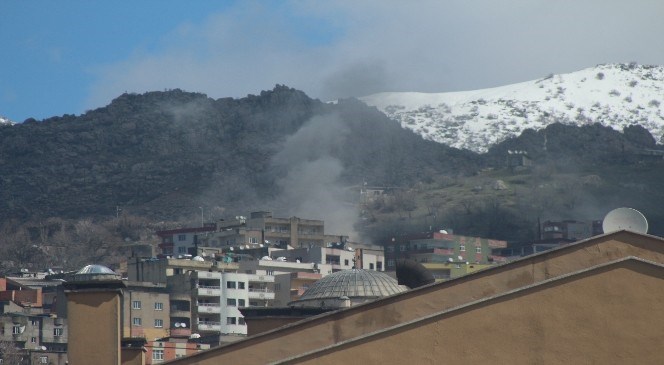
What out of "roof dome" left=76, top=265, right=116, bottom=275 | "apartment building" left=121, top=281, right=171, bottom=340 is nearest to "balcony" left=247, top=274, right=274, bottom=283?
"apartment building" left=121, top=281, right=171, bottom=340

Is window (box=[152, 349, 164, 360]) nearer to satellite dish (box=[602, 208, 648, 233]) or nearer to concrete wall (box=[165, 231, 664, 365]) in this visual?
satellite dish (box=[602, 208, 648, 233])

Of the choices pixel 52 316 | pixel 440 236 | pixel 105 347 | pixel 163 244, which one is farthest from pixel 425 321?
pixel 163 244

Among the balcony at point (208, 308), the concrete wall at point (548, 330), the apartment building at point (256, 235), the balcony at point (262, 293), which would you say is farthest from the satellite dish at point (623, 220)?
the apartment building at point (256, 235)

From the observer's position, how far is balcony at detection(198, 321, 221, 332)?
397 ft

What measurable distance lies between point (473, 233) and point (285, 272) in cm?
5892

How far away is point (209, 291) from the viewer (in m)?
125

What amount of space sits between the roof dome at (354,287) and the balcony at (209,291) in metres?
65.7

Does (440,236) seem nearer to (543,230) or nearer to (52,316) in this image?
(543,230)

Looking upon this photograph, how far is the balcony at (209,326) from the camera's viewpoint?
397ft

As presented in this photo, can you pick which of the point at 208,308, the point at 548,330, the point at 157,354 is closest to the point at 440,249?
the point at 208,308

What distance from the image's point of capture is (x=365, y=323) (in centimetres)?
2808

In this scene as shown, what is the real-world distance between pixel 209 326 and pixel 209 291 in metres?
3.48

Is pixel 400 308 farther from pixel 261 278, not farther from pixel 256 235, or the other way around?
pixel 256 235

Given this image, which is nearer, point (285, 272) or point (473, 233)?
point (285, 272)
